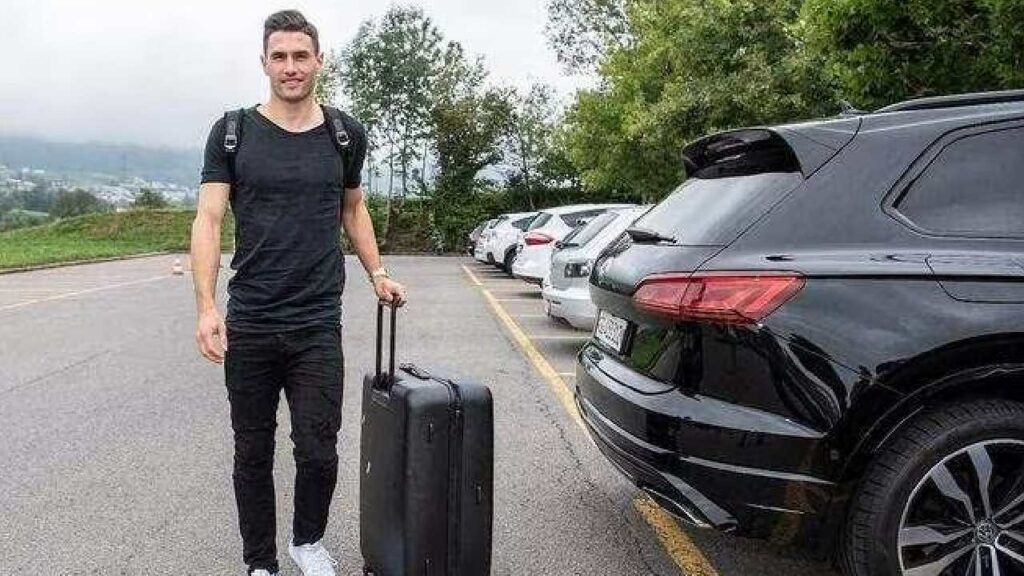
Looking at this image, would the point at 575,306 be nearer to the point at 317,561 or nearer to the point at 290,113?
the point at 317,561

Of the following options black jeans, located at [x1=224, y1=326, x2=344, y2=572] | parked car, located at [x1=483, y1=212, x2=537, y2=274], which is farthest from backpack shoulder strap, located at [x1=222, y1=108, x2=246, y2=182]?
parked car, located at [x1=483, y1=212, x2=537, y2=274]

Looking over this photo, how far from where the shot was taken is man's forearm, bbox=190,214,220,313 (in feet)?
9.67

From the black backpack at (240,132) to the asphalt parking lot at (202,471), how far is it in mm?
845

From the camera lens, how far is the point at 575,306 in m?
8.70

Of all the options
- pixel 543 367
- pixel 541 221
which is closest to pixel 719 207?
pixel 543 367

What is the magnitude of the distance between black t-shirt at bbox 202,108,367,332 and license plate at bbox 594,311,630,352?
1053 millimetres

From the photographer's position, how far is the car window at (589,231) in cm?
930

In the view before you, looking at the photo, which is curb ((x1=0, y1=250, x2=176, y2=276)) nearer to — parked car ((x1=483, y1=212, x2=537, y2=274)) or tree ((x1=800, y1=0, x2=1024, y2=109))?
parked car ((x1=483, y1=212, x2=537, y2=274))

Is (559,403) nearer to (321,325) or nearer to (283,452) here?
(283,452)

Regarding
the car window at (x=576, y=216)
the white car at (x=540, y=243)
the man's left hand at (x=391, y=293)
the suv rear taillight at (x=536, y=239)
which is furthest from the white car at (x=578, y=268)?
the car window at (x=576, y=216)

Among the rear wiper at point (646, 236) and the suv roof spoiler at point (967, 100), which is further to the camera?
the rear wiper at point (646, 236)

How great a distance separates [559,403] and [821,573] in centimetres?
321

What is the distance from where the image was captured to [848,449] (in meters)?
2.75

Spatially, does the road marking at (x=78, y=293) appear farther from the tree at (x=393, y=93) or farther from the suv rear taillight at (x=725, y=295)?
the tree at (x=393, y=93)
